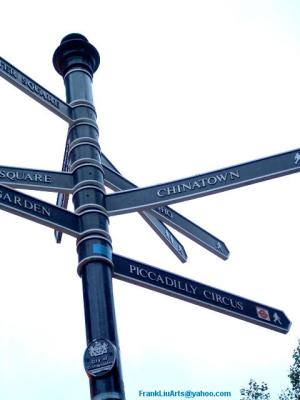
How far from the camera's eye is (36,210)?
6.77m

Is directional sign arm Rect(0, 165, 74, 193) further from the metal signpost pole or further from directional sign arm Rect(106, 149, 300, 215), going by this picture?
directional sign arm Rect(106, 149, 300, 215)

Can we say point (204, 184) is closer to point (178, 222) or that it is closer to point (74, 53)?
point (178, 222)

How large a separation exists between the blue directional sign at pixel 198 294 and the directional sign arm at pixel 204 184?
0.64 metres

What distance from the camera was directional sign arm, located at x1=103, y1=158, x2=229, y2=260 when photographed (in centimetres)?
810

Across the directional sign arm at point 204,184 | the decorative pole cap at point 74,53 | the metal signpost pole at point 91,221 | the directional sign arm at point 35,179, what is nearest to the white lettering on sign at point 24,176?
the directional sign arm at point 35,179

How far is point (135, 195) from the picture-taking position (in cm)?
741

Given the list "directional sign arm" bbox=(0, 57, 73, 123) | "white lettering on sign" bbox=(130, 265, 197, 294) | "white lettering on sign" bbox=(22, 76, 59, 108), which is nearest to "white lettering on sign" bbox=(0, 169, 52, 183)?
"directional sign arm" bbox=(0, 57, 73, 123)

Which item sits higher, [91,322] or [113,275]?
[113,275]

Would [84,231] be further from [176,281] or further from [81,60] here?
[81,60]

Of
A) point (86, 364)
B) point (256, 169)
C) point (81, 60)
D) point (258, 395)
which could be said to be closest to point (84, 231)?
point (86, 364)

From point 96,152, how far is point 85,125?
0.46 metres

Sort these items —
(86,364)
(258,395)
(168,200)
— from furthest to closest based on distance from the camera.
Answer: (258,395), (168,200), (86,364)

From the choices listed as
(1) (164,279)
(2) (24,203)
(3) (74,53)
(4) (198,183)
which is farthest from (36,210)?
(3) (74,53)

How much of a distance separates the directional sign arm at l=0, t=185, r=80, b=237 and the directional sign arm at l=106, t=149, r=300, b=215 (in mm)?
543
